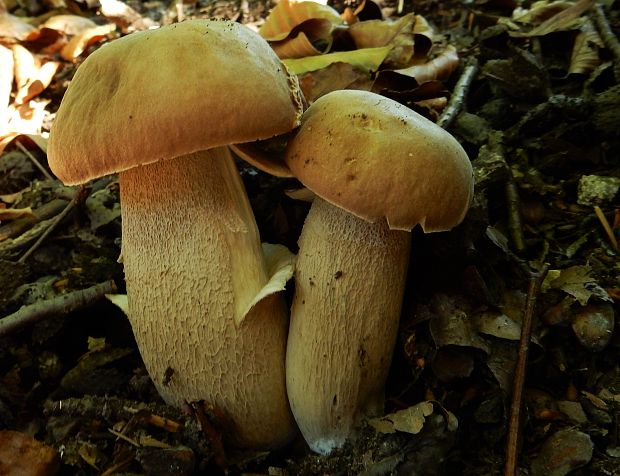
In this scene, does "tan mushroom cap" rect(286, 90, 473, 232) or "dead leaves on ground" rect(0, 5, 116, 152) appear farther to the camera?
"dead leaves on ground" rect(0, 5, 116, 152)

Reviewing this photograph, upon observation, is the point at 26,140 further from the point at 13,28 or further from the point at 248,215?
the point at 248,215

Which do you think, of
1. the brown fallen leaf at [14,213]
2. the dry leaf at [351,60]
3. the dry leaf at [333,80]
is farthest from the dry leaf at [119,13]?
the dry leaf at [333,80]

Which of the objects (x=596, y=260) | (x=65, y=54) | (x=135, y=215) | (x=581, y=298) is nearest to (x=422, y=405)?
(x=581, y=298)

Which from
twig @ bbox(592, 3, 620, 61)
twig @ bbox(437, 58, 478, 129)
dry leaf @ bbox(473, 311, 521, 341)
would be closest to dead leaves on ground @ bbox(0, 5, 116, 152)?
twig @ bbox(437, 58, 478, 129)

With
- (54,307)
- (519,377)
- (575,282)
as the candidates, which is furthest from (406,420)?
(54,307)

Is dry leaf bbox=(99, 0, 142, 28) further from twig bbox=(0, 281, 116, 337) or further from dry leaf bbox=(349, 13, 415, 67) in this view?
twig bbox=(0, 281, 116, 337)

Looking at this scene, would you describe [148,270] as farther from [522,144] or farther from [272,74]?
[522,144]
